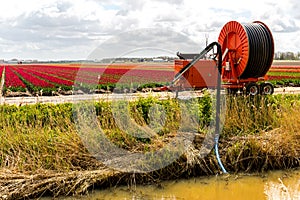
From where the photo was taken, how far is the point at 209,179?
16.8 feet

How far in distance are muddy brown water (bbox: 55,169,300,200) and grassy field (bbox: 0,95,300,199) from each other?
0.15 meters

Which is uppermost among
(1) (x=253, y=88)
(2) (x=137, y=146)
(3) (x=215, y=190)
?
(1) (x=253, y=88)

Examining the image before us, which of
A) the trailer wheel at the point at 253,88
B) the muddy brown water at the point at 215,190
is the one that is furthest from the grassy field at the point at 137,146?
the trailer wheel at the point at 253,88

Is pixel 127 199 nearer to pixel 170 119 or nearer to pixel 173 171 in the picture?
pixel 173 171

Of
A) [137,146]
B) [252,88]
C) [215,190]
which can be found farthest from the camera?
[252,88]

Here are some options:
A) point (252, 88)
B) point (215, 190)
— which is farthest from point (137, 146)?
point (252, 88)

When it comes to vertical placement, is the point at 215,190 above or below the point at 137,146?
below

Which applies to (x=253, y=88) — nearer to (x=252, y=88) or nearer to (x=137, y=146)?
(x=252, y=88)

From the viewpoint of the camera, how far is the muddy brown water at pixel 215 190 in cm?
464

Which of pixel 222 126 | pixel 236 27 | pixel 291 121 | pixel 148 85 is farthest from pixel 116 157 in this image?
pixel 148 85

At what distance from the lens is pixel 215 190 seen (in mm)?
4867

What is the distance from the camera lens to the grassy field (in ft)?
15.2

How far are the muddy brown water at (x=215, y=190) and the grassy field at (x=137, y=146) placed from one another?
0.48 ft

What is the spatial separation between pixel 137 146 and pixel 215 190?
127 cm
